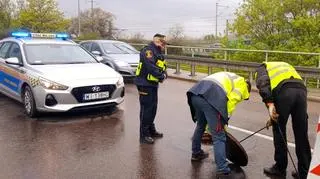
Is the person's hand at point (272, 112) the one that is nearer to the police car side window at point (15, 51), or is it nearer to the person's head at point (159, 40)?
the person's head at point (159, 40)

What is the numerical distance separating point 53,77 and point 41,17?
4108cm

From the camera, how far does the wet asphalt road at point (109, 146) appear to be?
16.9 feet

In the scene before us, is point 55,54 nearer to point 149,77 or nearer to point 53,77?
point 53,77

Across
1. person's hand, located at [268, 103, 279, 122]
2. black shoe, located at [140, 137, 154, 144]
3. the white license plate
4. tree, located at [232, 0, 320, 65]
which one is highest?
tree, located at [232, 0, 320, 65]

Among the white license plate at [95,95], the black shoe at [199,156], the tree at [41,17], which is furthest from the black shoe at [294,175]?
the tree at [41,17]

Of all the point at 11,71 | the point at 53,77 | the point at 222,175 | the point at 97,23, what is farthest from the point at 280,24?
the point at 97,23

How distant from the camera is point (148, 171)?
5168 millimetres

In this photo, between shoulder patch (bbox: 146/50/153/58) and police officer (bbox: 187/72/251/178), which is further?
shoulder patch (bbox: 146/50/153/58)

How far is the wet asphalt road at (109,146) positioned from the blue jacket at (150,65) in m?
0.95

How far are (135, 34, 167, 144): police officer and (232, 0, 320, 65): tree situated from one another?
23112mm

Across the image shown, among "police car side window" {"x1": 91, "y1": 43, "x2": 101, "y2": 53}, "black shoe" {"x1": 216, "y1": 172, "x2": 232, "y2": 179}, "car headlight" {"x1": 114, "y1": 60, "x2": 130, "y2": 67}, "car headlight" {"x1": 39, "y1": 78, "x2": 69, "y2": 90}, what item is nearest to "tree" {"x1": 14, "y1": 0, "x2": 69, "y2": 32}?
"police car side window" {"x1": 91, "y1": 43, "x2": 101, "y2": 53}

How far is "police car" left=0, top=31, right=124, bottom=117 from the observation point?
25.3 feet

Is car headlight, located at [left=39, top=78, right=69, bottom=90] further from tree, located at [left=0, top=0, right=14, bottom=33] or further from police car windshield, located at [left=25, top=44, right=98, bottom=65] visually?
tree, located at [left=0, top=0, right=14, bottom=33]

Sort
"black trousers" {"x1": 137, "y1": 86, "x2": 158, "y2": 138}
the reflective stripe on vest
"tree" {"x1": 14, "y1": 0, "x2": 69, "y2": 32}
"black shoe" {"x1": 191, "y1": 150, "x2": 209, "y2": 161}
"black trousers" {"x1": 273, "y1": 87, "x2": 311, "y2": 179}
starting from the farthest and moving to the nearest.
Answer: "tree" {"x1": 14, "y1": 0, "x2": 69, "y2": 32} → "black trousers" {"x1": 137, "y1": 86, "x2": 158, "y2": 138} → "black shoe" {"x1": 191, "y1": 150, "x2": 209, "y2": 161} → the reflective stripe on vest → "black trousers" {"x1": 273, "y1": 87, "x2": 311, "y2": 179}
